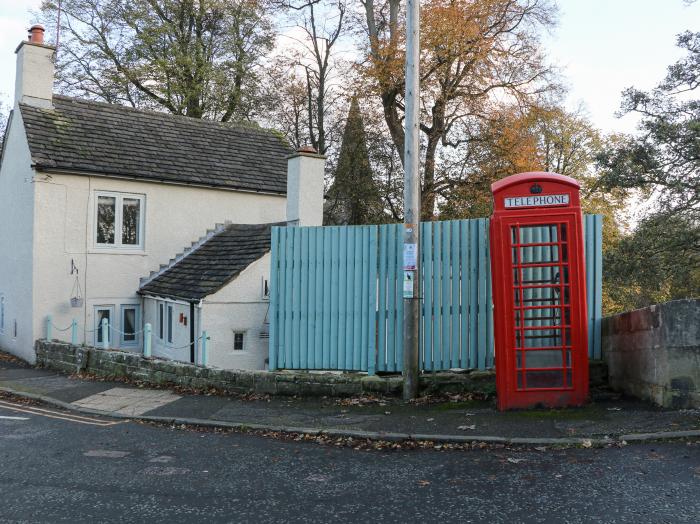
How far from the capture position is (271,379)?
990cm

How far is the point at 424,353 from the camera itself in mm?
9266

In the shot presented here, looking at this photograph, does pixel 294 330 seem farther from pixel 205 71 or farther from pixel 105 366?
pixel 205 71

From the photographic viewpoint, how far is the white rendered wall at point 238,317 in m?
15.3

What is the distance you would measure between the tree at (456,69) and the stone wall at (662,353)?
18856 millimetres

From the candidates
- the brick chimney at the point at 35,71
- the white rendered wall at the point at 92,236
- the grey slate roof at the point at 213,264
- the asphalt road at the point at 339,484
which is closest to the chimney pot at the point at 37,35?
the brick chimney at the point at 35,71

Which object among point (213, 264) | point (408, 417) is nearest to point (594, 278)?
point (408, 417)

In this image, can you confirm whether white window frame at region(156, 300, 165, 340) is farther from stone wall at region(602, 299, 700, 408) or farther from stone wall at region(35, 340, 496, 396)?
stone wall at region(602, 299, 700, 408)

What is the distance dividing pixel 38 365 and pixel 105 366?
384 cm

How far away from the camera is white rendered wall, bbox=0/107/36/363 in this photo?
16.9 metres

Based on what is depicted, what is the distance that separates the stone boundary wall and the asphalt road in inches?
84.9

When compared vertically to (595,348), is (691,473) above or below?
below

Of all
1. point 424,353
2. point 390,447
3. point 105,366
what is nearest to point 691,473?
point 390,447

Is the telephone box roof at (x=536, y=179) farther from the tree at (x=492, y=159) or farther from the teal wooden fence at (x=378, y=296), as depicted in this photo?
the tree at (x=492, y=159)

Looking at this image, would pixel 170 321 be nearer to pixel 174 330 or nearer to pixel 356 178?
pixel 174 330
